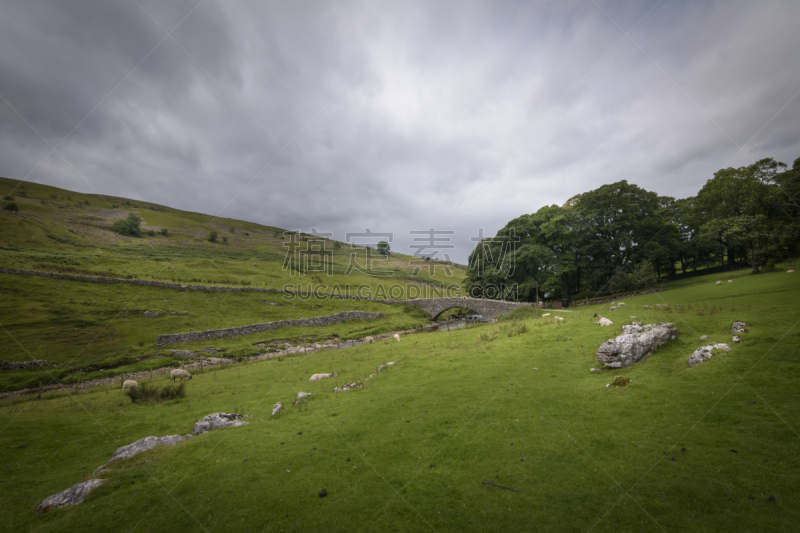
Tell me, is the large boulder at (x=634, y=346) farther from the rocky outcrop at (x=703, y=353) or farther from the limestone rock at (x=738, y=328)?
the limestone rock at (x=738, y=328)

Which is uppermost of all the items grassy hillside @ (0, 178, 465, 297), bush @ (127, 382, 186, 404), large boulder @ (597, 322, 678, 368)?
grassy hillside @ (0, 178, 465, 297)

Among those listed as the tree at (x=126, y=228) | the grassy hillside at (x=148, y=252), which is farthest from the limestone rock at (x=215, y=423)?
the tree at (x=126, y=228)

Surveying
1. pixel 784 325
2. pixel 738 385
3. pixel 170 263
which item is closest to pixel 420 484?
pixel 738 385

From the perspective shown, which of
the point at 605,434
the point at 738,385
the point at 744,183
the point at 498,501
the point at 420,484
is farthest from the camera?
the point at 744,183

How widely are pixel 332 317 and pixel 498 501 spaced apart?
43.7 m

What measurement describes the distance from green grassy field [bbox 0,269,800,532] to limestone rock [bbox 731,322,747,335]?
0.31 metres

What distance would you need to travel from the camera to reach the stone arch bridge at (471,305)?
37.1 meters

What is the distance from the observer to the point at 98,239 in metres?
70.2

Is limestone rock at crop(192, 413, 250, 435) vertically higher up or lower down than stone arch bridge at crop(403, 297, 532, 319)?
lower down

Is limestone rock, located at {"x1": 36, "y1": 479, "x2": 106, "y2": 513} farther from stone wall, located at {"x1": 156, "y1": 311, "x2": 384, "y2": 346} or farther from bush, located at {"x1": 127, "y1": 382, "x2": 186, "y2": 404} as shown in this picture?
stone wall, located at {"x1": 156, "y1": 311, "x2": 384, "y2": 346}

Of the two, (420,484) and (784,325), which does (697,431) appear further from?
(784,325)

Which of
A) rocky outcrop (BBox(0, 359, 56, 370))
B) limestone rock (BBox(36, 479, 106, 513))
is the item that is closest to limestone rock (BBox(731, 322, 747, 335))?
limestone rock (BBox(36, 479, 106, 513))

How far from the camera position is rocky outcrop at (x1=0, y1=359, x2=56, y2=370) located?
21258mm

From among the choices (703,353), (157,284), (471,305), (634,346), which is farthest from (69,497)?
(157,284)
